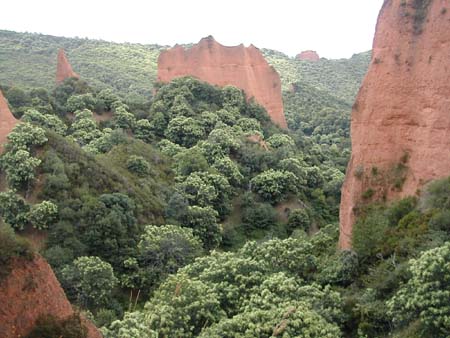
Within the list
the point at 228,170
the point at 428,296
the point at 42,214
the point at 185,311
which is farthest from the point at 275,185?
the point at 428,296

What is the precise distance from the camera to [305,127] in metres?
68.3

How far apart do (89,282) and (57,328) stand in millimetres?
9962

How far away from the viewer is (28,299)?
14047 mm

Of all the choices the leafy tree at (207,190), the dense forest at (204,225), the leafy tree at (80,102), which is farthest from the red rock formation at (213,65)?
the leafy tree at (207,190)

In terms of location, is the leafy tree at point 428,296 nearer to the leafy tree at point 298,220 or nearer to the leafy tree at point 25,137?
the leafy tree at point 298,220

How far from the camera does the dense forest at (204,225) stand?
16250mm

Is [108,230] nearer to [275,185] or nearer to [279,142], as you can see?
[275,185]

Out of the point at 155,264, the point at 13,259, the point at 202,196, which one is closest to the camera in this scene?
the point at 13,259

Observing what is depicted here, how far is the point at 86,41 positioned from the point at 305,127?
2277 inches

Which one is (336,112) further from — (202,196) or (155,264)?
(155,264)

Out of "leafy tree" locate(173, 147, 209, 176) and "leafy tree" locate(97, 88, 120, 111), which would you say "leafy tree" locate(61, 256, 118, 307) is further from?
"leafy tree" locate(97, 88, 120, 111)

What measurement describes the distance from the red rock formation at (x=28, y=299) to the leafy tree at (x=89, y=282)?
8690 mm

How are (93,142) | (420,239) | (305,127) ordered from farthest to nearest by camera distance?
(305,127) < (93,142) < (420,239)

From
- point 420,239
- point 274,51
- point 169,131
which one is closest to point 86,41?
point 274,51
